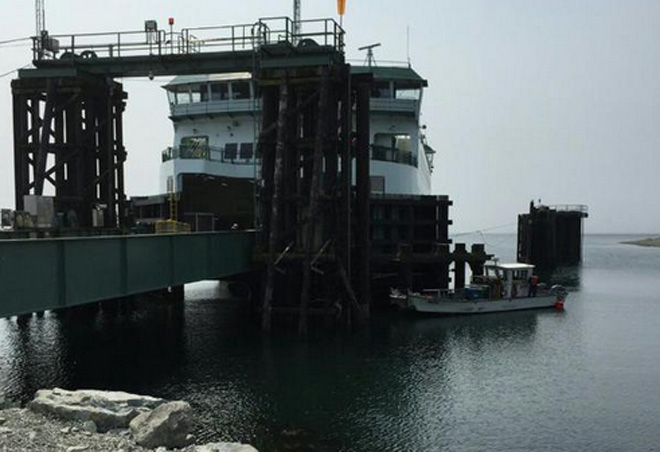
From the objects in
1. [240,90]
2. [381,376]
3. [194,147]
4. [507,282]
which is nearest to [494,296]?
[507,282]

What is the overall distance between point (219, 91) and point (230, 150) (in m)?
4.86

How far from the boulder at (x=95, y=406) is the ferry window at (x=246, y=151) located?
3119 centimetres

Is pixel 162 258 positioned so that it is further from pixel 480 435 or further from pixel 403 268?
pixel 403 268

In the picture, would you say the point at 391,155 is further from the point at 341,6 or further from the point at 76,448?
the point at 76,448

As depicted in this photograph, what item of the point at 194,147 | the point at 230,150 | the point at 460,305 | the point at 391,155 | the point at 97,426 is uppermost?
the point at 194,147

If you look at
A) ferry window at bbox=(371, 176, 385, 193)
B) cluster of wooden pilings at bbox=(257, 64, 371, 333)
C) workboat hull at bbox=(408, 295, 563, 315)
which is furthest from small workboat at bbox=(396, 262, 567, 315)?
ferry window at bbox=(371, 176, 385, 193)

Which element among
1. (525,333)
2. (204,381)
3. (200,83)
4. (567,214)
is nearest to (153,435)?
(204,381)

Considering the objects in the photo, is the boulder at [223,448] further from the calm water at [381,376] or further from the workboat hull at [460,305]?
the workboat hull at [460,305]

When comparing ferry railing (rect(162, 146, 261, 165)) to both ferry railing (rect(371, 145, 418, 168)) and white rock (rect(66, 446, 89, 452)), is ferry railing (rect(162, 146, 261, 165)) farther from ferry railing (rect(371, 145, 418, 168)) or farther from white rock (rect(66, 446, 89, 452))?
white rock (rect(66, 446, 89, 452))

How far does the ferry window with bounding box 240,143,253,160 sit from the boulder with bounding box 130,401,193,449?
32264 millimetres

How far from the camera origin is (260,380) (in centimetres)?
1975

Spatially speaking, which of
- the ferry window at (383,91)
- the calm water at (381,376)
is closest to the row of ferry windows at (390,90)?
the ferry window at (383,91)

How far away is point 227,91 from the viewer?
43.8 meters

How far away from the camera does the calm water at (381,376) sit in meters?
15.4
